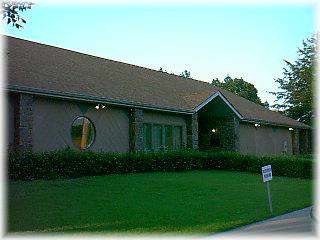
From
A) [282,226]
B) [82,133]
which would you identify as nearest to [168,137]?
[82,133]

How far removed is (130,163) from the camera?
62.0ft

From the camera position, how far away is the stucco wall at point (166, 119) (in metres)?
22.6

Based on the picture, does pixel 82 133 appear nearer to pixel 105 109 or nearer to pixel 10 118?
pixel 105 109

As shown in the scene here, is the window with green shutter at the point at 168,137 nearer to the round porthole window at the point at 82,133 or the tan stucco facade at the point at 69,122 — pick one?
the tan stucco facade at the point at 69,122

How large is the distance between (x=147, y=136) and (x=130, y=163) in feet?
13.2

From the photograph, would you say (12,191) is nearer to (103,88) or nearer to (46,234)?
(46,234)

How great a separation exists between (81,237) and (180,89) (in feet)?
68.0

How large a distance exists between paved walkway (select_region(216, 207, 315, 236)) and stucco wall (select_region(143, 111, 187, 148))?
39.0 ft

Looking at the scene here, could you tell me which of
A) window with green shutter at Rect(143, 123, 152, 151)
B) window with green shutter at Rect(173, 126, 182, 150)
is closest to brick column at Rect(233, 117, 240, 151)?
window with green shutter at Rect(173, 126, 182, 150)

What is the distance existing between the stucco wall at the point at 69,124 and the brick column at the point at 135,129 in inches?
7.7

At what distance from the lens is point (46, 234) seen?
28.9ft

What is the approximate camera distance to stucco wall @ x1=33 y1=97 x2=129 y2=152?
17.5 m

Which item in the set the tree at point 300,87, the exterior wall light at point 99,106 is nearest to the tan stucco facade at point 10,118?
the exterior wall light at point 99,106

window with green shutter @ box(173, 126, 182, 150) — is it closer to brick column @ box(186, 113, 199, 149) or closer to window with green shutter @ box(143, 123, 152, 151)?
brick column @ box(186, 113, 199, 149)
